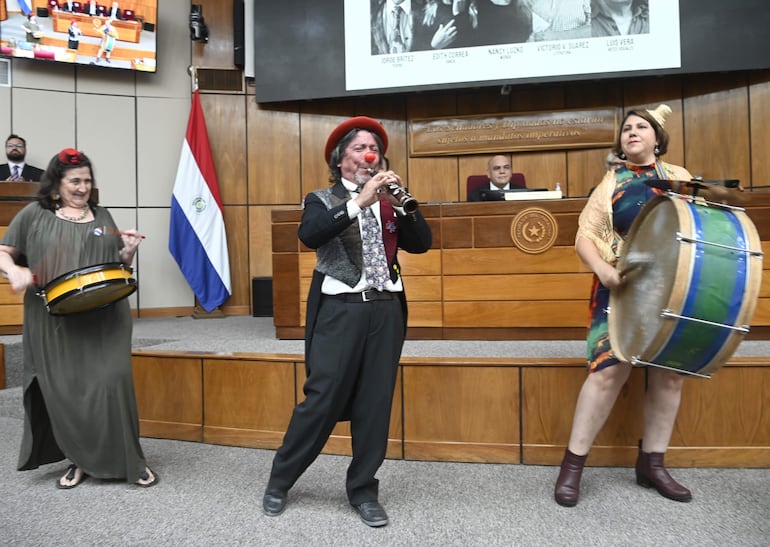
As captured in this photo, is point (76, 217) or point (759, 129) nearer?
point (76, 217)

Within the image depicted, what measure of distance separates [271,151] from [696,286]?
494cm

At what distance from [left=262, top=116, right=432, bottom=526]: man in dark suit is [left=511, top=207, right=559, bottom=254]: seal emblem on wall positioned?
5.31 ft

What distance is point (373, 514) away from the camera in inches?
77.6

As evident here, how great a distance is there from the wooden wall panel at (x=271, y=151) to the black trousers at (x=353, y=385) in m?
4.14

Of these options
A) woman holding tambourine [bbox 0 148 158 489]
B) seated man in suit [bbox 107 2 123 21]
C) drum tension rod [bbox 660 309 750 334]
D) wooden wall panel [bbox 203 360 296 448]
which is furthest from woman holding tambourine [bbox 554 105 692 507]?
seated man in suit [bbox 107 2 123 21]

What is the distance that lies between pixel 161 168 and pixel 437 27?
2.95 meters

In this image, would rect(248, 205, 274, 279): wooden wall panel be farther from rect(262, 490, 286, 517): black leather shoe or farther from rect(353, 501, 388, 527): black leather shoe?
rect(353, 501, 388, 527): black leather shoe

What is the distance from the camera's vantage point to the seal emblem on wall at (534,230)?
11.5 feet

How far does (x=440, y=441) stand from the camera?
2684 mm

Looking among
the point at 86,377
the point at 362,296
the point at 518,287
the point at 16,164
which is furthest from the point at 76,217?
the point at 16,164

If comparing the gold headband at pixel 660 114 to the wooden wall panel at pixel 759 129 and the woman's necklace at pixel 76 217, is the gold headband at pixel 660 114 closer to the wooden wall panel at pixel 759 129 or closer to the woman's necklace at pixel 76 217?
the woman's necklace at pixel 76 217

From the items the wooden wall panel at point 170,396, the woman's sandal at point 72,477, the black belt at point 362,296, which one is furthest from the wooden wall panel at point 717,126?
the woman's sandal at point 72,477

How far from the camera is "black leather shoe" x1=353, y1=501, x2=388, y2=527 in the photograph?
6.41 feet

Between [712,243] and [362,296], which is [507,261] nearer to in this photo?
[362,296]
